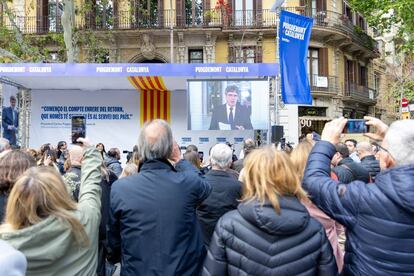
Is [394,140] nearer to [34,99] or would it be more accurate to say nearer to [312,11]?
[34,99]

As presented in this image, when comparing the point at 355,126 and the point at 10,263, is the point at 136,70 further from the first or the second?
the point at 10,263

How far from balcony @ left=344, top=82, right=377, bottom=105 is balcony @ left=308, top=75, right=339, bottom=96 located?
1472 mm

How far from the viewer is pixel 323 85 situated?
27125 millimetres

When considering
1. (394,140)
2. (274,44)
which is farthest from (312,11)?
(394,140)

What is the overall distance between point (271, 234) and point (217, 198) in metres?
1.84

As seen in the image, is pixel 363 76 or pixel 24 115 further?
pixel 363 76

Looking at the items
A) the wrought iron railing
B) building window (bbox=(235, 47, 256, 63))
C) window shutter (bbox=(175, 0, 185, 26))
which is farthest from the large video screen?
the wrought iron railing

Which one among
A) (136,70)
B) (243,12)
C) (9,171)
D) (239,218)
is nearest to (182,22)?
(243,12)

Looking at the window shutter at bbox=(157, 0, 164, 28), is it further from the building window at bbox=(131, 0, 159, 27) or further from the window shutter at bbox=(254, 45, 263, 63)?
the window shutter at bbox=(254, 45, 263, 63)

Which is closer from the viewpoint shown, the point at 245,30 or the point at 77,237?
the point at 77,237

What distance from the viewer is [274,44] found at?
26.0m

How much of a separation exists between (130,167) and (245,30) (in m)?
21.8

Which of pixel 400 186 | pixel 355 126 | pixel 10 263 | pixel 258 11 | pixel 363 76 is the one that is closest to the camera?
pixel 10 263

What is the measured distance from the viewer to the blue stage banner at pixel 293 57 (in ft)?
32.7
